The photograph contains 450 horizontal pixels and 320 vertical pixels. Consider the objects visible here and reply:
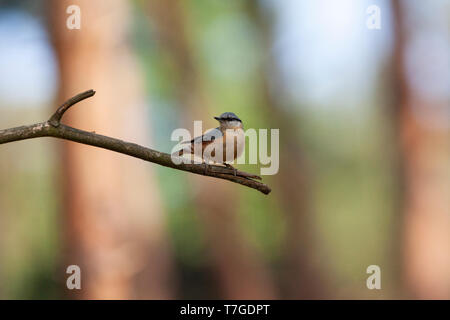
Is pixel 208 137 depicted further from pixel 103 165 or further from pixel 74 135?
pixel 103 165

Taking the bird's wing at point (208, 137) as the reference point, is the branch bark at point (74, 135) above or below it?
below

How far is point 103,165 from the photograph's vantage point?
6.39 m

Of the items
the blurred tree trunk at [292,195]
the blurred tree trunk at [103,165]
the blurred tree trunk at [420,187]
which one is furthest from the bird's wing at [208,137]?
the blurred tree trunk at [292,195]

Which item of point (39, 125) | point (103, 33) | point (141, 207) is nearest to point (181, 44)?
point (103, 33)

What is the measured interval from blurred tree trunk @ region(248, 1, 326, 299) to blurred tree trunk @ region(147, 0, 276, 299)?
0.90m

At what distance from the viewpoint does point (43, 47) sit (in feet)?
22.4

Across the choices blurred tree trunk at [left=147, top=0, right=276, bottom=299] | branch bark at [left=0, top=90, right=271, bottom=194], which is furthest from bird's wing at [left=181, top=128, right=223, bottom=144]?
blurred tree trunk at [left=147, top=0, right=276, bottom=299]

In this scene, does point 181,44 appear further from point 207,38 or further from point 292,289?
point 292,289

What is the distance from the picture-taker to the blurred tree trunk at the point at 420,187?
7324 mm

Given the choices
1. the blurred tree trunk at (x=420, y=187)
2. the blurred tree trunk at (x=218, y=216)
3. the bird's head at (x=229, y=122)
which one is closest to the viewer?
the bird's head at (x=229, y=122)

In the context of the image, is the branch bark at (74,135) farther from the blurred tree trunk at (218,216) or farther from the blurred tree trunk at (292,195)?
the blurred tree trunk at (292,195)

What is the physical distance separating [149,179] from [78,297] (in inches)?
82.0

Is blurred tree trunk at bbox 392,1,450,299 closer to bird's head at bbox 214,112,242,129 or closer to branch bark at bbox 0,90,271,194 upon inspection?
bird's head at bbox 214,112,242,129

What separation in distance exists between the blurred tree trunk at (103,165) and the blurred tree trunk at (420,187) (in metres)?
4.05
